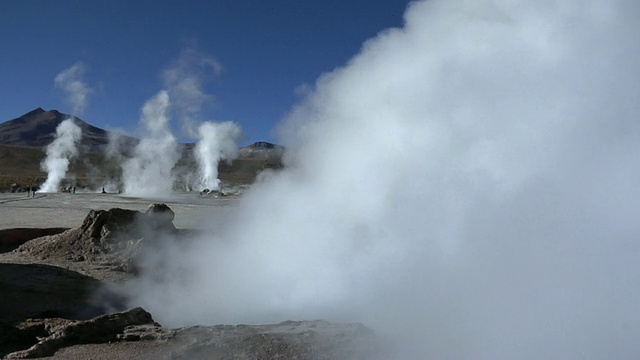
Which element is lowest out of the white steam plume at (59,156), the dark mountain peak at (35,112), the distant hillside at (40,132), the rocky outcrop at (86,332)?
the rocky outcrop at (86,332)

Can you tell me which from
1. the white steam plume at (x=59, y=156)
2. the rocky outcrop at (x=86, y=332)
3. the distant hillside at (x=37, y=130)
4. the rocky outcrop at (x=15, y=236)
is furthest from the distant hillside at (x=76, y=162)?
the rocky outcrop at (x=15, y=236)

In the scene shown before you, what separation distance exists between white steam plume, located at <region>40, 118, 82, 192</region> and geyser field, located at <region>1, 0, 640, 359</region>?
39152 millimetres

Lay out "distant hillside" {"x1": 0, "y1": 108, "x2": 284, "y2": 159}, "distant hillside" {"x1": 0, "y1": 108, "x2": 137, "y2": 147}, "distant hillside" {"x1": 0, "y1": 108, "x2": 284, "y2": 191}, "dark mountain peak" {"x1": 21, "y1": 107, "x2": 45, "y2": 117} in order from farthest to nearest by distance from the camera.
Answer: "dark mountain peak" {"x1": 21, "y1": 107, "x2": 45, "y2": 117} → "distant hillside" {"x1": 0, "y1": 108, "x2": 137, "y2": 147} → "distant hillside" {"x1": 0, "y1": 108, "x2": 284, "y2": 159} → "distant hillside" {"x1": 0, "y1": 108, "x2": 284, "y2": 191}

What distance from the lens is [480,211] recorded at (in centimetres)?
502

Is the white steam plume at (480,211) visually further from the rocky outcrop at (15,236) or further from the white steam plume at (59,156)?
the white steam plume at (59,156)

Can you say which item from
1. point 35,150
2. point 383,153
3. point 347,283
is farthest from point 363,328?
point 35,150

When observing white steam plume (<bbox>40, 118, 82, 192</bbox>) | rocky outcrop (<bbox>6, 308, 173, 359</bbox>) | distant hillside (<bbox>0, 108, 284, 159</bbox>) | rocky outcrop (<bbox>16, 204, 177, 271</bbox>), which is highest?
distant hillside (<bbox>0, 108, 284, 159</bbox>)

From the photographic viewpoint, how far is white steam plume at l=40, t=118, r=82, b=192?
1779 inches

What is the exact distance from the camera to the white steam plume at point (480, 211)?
4.11 metres

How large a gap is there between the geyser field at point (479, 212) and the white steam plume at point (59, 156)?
39152 mm

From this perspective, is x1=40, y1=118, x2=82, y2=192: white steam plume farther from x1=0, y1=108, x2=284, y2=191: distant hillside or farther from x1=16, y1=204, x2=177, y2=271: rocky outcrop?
x1=16, y1=204, x2=177, y2=271: rocky outcrop

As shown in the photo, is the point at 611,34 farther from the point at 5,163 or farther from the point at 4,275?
the point at 5,163

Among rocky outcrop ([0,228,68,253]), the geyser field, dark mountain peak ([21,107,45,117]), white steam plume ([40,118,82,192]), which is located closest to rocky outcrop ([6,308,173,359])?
the geyser field

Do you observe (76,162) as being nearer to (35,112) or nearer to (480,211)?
(480,211)
